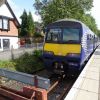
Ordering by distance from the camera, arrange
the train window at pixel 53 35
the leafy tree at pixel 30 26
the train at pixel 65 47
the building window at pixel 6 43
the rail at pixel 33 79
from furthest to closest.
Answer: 1. the leafy tree at pixel 30 26
2. the building window at pixel 6 43
3. the train window at pixel 53 35
4. the train at pixel 65 47
5. the rail at pixel 33 79

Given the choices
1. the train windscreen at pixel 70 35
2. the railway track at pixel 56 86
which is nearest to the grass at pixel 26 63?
the railway track at pixel 56 86

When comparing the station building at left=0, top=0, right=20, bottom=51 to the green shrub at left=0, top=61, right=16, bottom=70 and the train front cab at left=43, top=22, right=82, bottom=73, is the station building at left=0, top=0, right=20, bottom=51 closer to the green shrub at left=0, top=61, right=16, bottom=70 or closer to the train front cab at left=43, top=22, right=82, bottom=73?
the green shrub at left=0, top=61, right=16, bottom=70

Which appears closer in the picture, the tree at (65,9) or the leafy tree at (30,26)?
the tree at (65,9)

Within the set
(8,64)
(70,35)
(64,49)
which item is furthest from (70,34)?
(8,64)

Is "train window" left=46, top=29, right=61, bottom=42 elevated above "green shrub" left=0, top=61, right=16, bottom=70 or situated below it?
above

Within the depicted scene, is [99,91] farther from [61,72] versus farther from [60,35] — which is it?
[60,35]

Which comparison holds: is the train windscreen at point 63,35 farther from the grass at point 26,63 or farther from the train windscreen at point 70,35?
A: the grass at point 26,63

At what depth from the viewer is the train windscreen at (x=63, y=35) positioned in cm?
1235

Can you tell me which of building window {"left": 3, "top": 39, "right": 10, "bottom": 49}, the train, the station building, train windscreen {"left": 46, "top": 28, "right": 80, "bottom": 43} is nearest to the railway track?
the train

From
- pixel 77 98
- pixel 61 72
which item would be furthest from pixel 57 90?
pixel 77 98

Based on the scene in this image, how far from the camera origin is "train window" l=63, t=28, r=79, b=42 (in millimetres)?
12352

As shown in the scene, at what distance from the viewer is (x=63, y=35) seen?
501 inches

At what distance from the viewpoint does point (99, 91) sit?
298 inches

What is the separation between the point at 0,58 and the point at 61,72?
467cm
